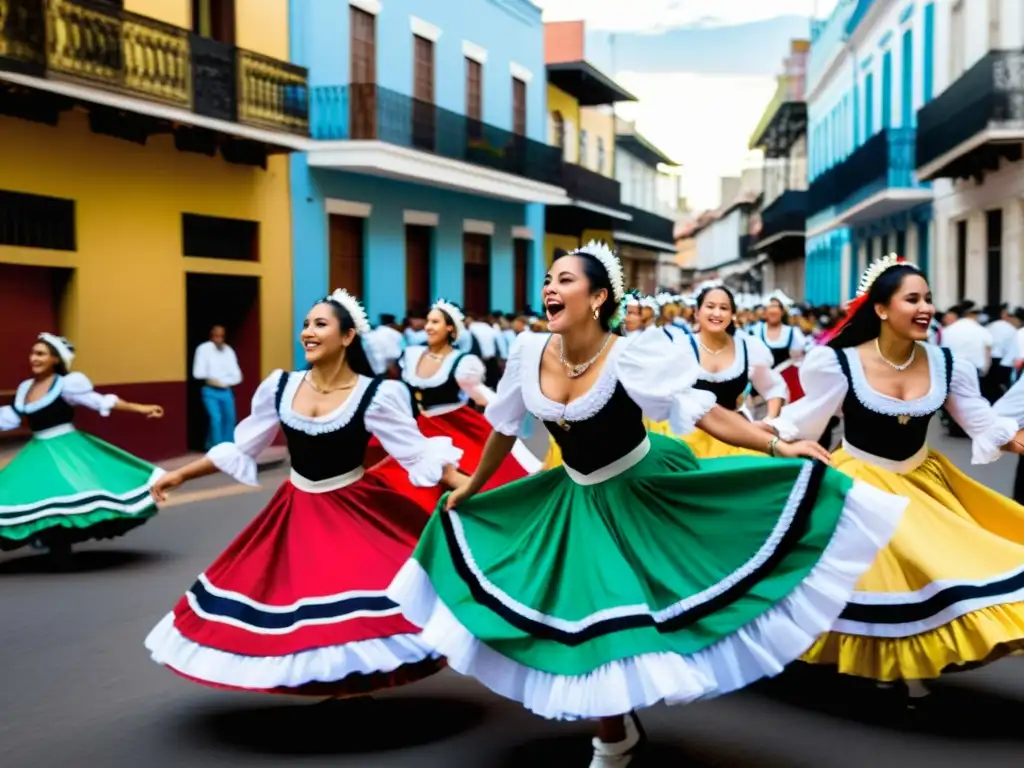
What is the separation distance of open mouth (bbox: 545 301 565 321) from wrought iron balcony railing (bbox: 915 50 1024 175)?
17.6 meters

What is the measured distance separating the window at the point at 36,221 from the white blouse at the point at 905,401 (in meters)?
10.1

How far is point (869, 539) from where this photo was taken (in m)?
4.50

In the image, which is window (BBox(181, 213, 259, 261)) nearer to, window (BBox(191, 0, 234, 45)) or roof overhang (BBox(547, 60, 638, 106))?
window (BBox(191, 0, 234, 45))

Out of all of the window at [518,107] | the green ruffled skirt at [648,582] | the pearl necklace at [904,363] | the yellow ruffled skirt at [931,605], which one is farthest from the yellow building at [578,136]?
the green ruffled skirt at [648,582]

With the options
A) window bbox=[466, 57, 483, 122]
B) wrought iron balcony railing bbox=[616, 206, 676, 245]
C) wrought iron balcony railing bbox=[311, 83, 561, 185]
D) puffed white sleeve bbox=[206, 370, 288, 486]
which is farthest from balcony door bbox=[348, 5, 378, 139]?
wrought iron balcony railing bbox=[616, 206, 676, 245]

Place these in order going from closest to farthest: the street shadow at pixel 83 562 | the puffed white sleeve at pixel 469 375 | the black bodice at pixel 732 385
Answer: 1. the black bodice at pixel 732 385
2. the street shadow at pixel 83 562
3. the puffed white sleeve at pixel 469 375

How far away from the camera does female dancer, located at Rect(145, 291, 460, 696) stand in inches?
211

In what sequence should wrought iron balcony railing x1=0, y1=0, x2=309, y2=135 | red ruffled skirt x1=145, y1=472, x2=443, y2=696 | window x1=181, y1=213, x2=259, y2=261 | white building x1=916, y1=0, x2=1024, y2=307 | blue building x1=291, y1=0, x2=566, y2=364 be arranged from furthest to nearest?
white building x1=916, y1=0, x2=1024, y2=307, blue building x1=291, y1=0, x2=566, y2=364, window x1=181, y1=213, x2=259, y2=261, wrought iron balcony railing x1=0, y1=0, x2=309, y2=135, red ruffled skirt x1=145, y1=472, x2=443, y2=696

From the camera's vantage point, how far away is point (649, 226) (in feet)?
152

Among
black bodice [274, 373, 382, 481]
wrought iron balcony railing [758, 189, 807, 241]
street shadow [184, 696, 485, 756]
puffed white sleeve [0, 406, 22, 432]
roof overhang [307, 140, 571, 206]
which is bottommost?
street shadow [184, 696, 485, 756]

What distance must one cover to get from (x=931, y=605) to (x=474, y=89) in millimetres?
21950

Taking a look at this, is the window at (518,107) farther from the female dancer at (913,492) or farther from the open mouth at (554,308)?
the open mouth at (554,308)

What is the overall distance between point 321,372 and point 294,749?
5.52ft

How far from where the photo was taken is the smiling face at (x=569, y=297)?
4.97 meters
